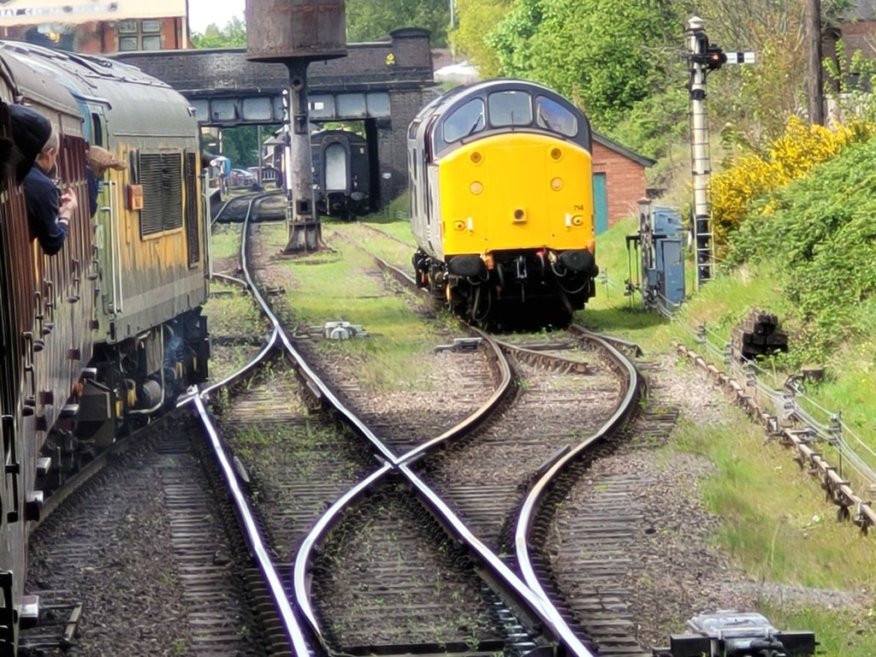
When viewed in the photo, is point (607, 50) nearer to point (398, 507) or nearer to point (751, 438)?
point (751, 438)

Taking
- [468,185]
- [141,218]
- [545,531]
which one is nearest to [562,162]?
[468,185]

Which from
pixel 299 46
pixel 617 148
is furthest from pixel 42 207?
pixel 299 46

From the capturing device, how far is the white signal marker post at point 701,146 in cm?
2411

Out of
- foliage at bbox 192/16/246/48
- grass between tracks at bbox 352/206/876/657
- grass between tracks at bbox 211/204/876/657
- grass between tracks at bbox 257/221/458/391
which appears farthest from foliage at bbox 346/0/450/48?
grass between tracks at bbox 352/206/876/657

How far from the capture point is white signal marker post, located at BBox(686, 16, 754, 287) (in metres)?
24.1

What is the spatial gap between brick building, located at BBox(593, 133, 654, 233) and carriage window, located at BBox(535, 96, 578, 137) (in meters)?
15.3

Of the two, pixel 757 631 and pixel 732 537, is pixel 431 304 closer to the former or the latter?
pixel 732 537

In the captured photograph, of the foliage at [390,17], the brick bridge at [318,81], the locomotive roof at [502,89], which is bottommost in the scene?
the locomotive roof at [502,89]

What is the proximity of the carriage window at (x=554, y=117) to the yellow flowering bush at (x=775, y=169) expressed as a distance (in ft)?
11.4

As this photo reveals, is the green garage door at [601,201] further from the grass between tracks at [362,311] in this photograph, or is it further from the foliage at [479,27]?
the foliage at [479,27]

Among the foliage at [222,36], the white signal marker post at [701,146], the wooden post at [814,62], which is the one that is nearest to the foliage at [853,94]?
the wooden post at [814,62]

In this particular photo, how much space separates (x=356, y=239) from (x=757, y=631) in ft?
137

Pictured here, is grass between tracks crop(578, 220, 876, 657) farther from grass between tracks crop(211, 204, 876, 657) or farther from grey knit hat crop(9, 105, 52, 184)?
grey knit hat crop(9, 105, 52, 184)

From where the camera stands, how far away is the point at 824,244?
62.1ft
